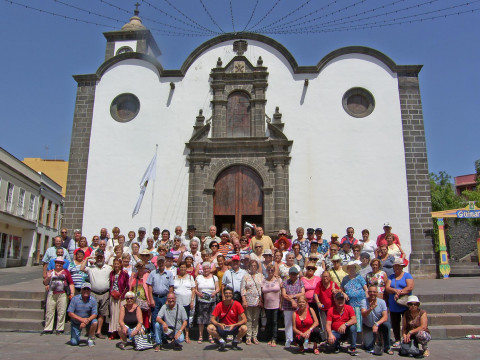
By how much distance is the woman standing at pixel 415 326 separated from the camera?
5.83 m

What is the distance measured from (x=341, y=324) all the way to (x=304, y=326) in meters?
0.54

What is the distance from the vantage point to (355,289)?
20.5 ft

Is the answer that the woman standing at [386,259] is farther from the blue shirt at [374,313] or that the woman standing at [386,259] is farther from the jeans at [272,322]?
the jeans at [272,322]

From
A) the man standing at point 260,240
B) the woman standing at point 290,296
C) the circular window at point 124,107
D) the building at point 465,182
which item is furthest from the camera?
the building at point 465,182

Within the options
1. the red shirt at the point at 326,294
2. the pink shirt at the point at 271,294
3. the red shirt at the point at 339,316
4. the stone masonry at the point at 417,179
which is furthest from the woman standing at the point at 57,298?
the stone masonry at the point at 417,179

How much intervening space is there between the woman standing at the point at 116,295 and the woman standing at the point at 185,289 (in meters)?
0.87

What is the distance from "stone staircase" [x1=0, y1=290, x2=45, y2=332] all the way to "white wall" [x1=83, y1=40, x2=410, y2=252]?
4591 millimetres

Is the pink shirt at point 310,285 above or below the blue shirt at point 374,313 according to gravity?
above

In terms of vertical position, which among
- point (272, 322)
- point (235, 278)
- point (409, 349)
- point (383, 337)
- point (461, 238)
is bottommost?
point (409, 349)

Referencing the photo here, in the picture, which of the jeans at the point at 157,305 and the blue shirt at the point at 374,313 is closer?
the blue shirt at the point at 374,313

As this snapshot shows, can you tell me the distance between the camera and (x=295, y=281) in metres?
6.51

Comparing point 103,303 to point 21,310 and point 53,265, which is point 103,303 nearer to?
point 53,265

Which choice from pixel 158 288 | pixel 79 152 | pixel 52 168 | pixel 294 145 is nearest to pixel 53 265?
pixel 158 288

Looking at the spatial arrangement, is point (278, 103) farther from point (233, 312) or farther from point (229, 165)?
point (233, 312)
